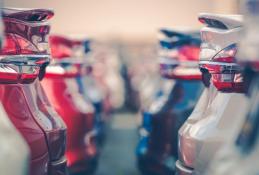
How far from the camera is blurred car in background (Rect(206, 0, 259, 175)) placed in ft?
2.92

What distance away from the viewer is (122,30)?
28.0 ft

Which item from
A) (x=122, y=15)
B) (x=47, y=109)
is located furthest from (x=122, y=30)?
(x=47, y=109)

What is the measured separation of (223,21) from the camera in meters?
1.25

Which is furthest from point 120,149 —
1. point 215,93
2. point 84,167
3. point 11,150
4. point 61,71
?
point 11,150

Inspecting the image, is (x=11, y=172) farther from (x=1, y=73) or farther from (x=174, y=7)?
(x=174, y=7)

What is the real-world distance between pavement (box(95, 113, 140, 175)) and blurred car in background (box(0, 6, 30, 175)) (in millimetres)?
1034

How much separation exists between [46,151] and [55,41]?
3.09ft

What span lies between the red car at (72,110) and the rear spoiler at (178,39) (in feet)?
1.18

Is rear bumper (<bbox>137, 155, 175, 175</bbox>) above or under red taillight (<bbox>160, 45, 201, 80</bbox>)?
under

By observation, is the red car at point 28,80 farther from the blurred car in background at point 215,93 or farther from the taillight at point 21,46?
the blurred car in background at point 215,93

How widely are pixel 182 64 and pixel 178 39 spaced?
0.15 m

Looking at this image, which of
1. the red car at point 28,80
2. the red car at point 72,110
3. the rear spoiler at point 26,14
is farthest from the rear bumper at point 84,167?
the rear spoiler at point 26,14

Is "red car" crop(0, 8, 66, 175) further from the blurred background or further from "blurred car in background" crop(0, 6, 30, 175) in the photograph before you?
the blurred background

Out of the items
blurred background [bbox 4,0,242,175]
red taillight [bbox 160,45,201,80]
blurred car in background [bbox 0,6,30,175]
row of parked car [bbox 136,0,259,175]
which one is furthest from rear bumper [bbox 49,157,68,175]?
blurred background [bbox 4,0,242,175]
